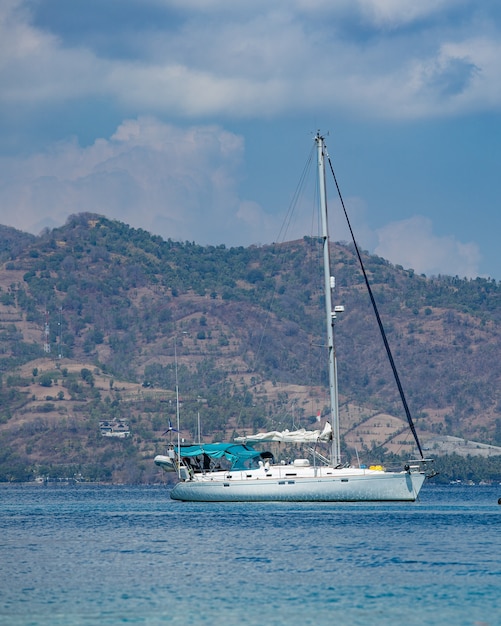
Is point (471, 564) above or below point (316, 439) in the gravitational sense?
below

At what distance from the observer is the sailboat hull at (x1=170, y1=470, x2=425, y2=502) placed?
299ft

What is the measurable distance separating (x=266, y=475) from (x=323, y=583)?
4628 cm

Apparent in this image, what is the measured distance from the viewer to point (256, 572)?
53250 millimetres

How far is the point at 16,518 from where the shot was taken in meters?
101

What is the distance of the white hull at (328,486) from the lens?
91125 millimetres

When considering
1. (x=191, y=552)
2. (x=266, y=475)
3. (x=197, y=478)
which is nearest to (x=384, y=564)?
Answer: (x=191, y=552)

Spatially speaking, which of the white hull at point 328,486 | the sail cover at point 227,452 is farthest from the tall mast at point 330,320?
the sail cover at point 227,452

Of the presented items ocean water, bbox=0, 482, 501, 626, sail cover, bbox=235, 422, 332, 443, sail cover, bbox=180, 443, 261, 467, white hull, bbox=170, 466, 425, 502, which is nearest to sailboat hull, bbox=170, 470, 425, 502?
white hull, bbox=170, 466, 425, 502

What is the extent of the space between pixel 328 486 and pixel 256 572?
38.4 metres

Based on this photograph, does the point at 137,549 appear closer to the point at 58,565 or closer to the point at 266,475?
the point at 58,565

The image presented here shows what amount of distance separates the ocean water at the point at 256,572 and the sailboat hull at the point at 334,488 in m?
3.08

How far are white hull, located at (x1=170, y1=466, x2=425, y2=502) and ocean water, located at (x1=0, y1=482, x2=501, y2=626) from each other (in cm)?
312

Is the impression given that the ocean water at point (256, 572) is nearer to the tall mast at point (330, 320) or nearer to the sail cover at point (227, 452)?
the tall mast at point (330, 320)

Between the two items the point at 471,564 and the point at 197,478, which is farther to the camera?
the point at 197,478
